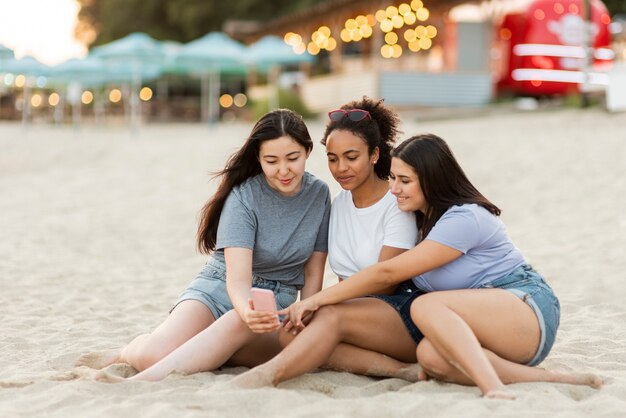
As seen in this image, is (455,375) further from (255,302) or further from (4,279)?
(4,279)

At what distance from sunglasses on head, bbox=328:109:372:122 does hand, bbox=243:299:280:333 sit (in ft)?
3.03

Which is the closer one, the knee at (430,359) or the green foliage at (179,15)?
the knee at (430,359)

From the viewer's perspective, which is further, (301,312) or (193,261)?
(193,261)

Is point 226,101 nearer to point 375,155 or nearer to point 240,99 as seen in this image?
point 240,99

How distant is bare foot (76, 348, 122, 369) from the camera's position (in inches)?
166

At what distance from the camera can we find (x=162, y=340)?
4035 mm

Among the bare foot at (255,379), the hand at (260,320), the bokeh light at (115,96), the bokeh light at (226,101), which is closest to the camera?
the bare foot at (255,379)

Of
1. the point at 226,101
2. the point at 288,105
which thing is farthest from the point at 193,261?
the point at 226,101

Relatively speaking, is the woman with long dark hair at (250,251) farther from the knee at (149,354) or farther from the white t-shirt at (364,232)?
the white t-shirt at (364,232)

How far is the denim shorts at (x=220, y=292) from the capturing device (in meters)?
4.22

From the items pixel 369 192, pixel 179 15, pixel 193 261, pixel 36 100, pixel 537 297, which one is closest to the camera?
pixel 537 297

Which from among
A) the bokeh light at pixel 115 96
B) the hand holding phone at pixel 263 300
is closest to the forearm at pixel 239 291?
the hand holding phone at pixel 263 300

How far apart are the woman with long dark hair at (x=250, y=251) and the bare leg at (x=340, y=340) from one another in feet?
0.64

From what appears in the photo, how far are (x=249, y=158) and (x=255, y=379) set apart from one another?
1.09 m
